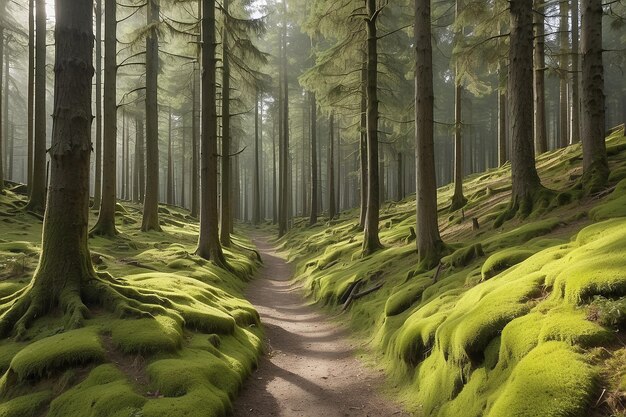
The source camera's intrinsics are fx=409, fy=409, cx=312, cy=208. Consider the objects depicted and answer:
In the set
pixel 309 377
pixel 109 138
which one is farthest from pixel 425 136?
pixel 109 138

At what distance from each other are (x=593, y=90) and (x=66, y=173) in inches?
468

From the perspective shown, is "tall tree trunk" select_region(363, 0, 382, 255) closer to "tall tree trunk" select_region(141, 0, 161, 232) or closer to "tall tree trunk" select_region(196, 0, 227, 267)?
"tall tree trunk" select_region(196, 0, 227, 267)

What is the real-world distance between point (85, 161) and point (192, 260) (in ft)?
22.3

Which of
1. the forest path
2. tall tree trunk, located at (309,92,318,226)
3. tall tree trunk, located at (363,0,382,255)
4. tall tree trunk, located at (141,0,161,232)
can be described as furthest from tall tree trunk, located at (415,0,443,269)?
tall tree trunk, located at (309,92,318,226)

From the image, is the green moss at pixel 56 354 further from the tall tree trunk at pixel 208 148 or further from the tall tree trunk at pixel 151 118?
the tall tree trunk at pixel 151 118

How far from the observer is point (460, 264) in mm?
8719

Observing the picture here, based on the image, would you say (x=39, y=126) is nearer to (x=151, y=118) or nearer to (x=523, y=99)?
(x=151, y=118)

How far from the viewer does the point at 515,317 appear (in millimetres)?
4738

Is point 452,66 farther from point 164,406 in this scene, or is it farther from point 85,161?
point 164,406

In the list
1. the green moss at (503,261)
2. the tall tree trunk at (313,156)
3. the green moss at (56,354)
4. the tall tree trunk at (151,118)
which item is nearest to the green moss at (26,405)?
the green moss at (56,354)

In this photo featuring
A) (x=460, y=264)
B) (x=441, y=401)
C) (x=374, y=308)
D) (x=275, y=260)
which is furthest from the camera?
(x=275, y=260)

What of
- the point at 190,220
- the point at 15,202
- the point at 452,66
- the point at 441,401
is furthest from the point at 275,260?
the point at 441,401

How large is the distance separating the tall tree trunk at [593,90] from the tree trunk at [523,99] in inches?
51.6

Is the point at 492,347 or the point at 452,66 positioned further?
the point at 452,66
